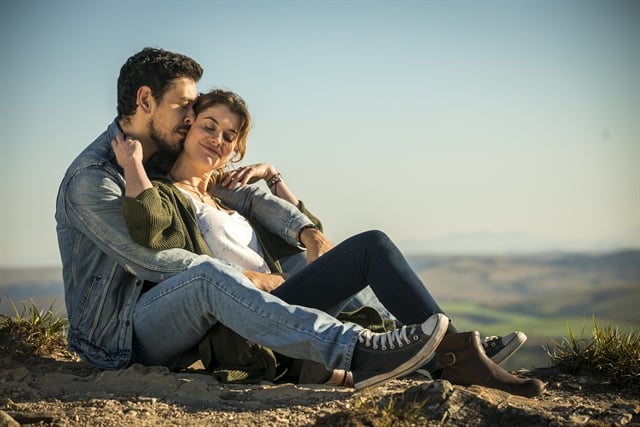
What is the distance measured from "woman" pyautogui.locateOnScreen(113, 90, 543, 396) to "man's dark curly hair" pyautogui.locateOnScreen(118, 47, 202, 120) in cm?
26

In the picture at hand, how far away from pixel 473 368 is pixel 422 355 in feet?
1.37

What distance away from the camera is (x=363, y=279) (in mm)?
5148

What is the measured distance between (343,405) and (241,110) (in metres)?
2.28

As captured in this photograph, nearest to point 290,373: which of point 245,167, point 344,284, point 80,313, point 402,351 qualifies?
point 344,284

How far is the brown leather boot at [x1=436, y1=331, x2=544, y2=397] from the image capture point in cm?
472

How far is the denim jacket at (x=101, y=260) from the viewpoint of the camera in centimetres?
503

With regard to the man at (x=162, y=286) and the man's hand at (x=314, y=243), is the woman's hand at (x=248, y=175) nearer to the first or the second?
the man at (x=162, y=286)

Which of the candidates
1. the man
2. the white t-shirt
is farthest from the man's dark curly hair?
the white t-shirt

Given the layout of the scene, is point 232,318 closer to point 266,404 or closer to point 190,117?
point 266,404

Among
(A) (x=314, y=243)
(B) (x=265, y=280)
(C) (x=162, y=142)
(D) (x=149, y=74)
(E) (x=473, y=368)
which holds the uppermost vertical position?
(D) (x=149, y=74)

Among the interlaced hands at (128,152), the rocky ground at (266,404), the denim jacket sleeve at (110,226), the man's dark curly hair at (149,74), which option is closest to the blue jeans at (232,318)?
the denim jacket sleeve at (110,226)

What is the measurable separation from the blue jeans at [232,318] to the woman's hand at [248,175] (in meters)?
1.30

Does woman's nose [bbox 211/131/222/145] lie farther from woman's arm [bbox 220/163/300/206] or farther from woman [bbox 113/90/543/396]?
woman's arm [bbox 220/163/300/206]

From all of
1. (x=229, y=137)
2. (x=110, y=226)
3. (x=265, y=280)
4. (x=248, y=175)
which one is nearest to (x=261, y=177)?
(x=248, y=175)
